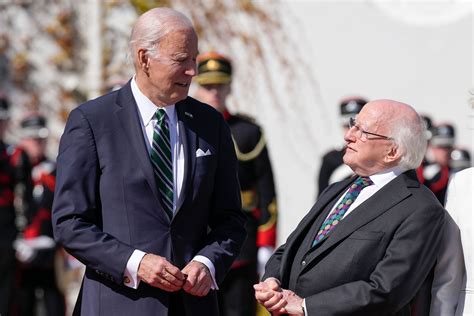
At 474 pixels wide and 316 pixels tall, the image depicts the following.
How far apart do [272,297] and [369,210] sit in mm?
534

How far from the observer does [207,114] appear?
516 centimetres

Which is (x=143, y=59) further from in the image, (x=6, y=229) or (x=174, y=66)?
(x=6, y=229)

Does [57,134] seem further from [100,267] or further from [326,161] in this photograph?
[100,267]

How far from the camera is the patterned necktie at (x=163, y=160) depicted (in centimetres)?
485

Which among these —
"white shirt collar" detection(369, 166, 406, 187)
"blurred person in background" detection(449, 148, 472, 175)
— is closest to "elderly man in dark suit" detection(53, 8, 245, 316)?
"white shirt collar" detection(369, 166, 406, 187)

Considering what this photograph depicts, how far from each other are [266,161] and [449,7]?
257 inches

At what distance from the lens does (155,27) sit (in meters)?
4.85

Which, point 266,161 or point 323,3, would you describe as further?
point 323,3

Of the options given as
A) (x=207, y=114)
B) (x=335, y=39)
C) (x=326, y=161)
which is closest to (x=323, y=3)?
(x=335, y=39)

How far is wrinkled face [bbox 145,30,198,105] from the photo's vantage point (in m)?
4.83

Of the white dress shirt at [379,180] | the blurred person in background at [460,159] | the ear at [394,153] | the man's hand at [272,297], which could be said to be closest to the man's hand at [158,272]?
the man's hand at [272,297]

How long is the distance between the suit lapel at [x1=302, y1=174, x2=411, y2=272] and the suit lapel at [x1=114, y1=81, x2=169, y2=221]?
0.68 metres

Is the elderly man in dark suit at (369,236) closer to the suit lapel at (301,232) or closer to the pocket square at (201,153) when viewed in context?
the suit lapel at (301,232)

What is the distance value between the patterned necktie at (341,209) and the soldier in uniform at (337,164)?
276 cm
